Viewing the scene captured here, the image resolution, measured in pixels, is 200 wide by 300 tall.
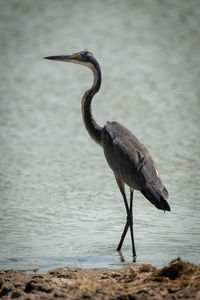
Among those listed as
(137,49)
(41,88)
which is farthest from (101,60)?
(41,88)

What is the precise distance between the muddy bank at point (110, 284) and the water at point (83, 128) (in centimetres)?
64

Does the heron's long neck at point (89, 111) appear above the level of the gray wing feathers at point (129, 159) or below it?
above

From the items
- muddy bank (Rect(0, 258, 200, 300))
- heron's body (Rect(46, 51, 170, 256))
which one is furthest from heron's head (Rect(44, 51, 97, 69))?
muddy bank (Rect(0, 258, 200, 300))

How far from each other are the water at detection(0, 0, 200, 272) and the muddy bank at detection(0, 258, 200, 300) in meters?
0.64

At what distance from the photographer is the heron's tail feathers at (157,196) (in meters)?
7.54

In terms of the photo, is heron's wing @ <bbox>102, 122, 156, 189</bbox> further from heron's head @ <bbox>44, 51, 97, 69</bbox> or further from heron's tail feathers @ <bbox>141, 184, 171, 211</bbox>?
heron's head @ <bbox>44, 51, 97, 69</bbox>

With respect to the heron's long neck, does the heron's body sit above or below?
below

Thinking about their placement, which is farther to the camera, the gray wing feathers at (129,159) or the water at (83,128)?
the water at (83,128)

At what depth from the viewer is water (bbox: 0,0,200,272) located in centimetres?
844

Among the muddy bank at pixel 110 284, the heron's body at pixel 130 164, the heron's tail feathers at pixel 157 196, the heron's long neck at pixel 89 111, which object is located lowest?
the muddy bank at pixel 110 284

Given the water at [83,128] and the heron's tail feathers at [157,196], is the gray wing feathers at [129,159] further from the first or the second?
the water at [83,128]

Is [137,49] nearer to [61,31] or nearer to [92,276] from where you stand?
[61,31]

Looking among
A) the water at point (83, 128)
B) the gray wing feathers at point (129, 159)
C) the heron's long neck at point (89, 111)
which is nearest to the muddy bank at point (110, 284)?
the water at point (83, 128)

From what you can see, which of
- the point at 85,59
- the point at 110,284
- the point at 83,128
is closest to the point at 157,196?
the point at 110,284
